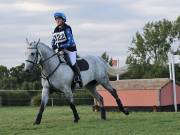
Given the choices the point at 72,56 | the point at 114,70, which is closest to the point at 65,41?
the point at 72,56

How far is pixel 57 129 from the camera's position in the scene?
1041 centimetres

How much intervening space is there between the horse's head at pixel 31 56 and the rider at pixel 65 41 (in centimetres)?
68

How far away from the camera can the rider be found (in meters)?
12.5

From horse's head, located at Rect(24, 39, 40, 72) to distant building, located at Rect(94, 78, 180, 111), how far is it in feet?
22.7

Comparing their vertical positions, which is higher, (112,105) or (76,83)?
(76,83)

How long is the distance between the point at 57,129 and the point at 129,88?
911 cm

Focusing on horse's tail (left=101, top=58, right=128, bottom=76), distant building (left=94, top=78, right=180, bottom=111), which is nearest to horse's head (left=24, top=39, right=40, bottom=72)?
horse's tail (left=101, top=58, right=128, bottom=76)

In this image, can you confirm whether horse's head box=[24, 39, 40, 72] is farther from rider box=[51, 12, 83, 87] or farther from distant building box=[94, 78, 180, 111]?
distant building box=[94, 78, 180, 111]

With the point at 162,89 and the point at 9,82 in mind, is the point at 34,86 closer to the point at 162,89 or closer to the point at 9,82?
the point at 9,82

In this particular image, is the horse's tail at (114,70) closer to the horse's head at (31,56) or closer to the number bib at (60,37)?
the number bib at (60,37)

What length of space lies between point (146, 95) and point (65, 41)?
6.95 metres

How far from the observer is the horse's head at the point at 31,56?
38.5 ft

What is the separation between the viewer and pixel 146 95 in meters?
18.6

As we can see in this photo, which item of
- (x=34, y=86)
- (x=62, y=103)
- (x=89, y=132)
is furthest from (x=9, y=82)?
(x=89, y=132)
